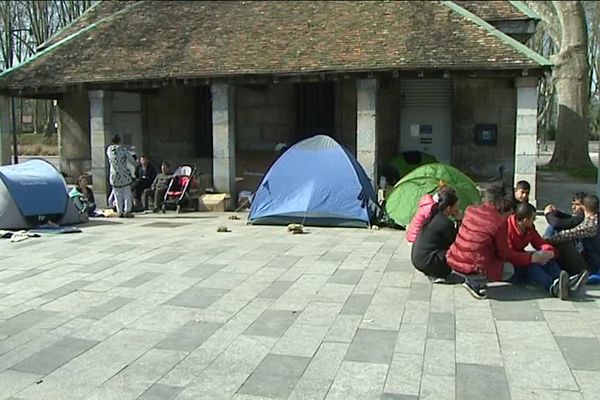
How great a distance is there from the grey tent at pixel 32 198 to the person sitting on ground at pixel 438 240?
7529mm

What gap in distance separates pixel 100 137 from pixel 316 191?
728 cm

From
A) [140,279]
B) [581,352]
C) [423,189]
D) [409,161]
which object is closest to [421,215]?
[423,189]

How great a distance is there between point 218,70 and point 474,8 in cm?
783

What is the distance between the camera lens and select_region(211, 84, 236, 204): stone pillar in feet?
52.3

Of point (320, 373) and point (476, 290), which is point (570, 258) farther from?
point (320, 373)

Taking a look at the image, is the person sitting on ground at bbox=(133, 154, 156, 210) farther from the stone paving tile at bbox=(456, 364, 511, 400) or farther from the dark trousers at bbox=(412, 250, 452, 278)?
the stone paving tile at bbox=(456, 364, 511, 400)

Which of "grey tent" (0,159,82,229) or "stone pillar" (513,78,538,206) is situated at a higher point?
"stone pillar" (513,78,538,206)

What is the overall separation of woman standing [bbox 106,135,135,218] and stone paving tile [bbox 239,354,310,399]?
9757 mm

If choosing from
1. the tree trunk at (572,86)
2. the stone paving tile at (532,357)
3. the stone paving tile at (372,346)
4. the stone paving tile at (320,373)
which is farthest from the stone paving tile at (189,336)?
the tree trunk at (572,86)

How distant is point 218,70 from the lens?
15539 mm

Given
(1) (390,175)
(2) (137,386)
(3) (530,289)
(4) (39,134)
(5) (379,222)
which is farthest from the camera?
(4) (39,134)

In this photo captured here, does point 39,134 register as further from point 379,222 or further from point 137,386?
point 137,386

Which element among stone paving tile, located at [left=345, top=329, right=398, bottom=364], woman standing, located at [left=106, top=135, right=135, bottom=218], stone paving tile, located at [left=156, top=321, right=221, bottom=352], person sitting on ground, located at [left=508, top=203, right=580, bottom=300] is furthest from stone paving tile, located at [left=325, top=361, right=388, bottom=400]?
woman standing, located at [left=106, top=135, right=135, bottom=218]

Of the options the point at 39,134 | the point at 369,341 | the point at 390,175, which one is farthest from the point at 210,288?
the point at 39,134
